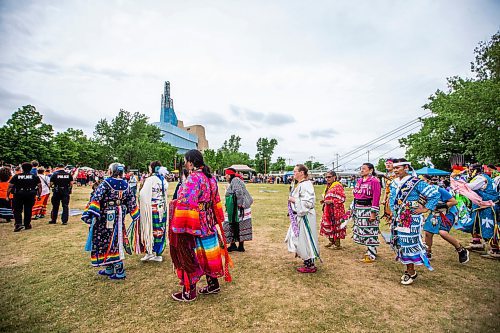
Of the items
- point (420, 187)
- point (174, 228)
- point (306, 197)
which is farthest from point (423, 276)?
point (174, 228)

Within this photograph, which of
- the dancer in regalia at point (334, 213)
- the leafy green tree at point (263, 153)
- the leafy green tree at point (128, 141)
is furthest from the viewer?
the leafy green tree at point (263, 153)

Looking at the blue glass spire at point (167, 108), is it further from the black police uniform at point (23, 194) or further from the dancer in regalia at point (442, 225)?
the dancer in regalia at point (442, 225)

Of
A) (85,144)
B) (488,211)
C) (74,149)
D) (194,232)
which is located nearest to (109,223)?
(194,232)

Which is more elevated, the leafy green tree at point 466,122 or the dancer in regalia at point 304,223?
the leafy green tree at point 466,122

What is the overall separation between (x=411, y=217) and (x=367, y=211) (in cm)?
121

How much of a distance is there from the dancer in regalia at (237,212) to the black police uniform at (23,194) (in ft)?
21.5

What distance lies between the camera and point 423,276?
16.2 ft

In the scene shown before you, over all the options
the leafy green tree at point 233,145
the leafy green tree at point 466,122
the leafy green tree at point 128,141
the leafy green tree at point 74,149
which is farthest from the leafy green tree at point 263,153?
the leafy green tree at point 466,122

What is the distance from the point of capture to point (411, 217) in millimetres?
4500

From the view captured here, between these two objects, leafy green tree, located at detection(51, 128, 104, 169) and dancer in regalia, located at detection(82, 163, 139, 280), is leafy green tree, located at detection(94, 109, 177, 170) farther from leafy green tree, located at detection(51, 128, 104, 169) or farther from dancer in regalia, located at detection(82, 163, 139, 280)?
dancer in regalia, located at detection(82, 163, 139, 280)

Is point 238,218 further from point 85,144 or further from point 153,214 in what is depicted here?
point 85,144

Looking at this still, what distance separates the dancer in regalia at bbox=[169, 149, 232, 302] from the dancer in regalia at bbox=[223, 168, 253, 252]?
220 cm

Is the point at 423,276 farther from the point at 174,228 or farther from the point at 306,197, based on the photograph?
the point at 174,228

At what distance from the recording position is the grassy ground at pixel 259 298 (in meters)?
3.28
